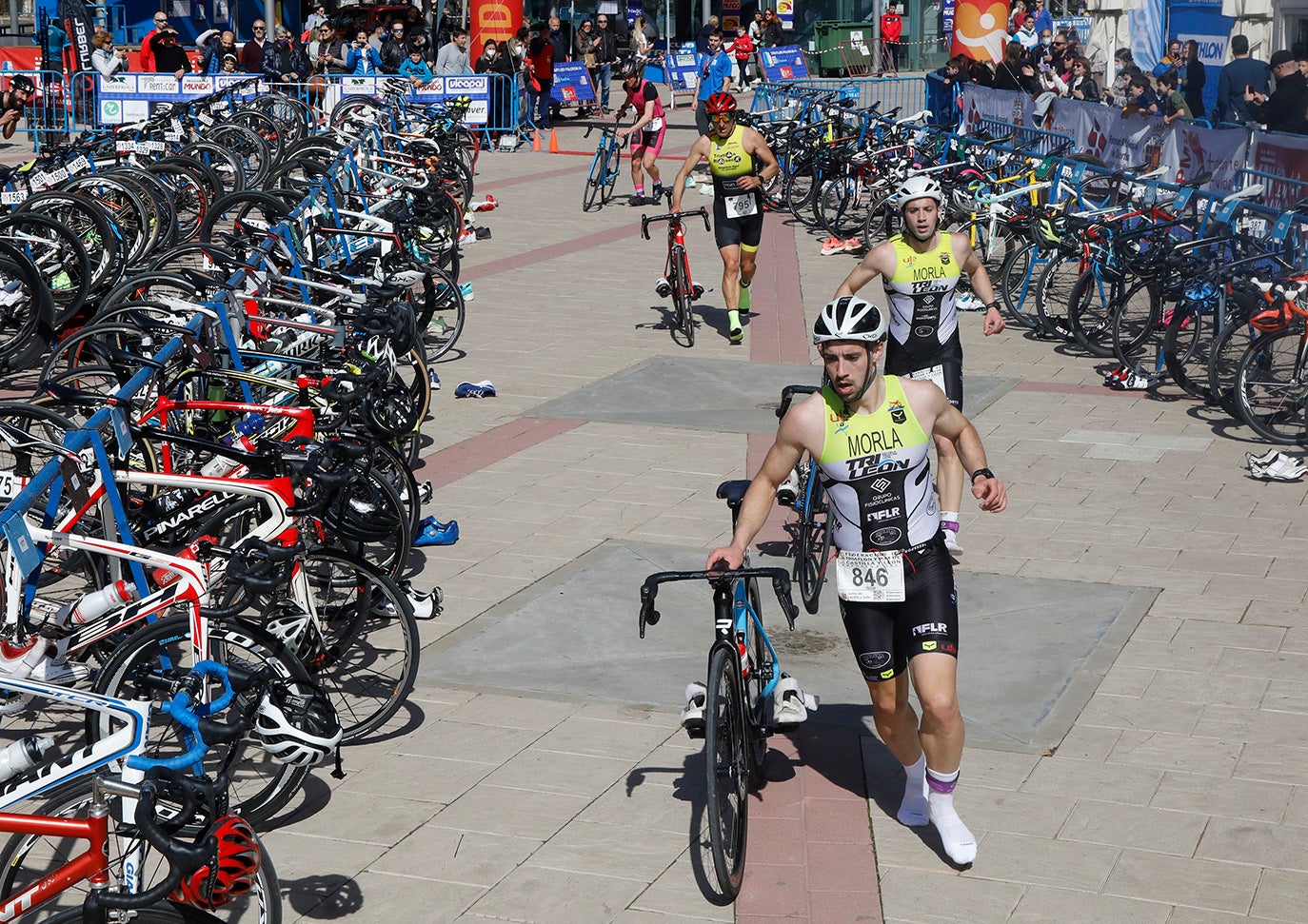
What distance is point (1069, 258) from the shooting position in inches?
501

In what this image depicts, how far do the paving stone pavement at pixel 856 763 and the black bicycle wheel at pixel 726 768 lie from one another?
0.46 ft

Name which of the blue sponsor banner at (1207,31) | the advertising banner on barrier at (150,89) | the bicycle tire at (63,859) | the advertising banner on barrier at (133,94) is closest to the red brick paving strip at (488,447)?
the bicycle tire at (63,859)

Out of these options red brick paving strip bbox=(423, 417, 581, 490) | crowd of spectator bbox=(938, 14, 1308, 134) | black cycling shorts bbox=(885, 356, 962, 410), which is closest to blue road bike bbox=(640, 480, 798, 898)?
black cycling shorts bbox=(885, 356, 962, 410)

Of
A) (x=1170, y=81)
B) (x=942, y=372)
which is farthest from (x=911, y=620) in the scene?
(x=1170, y=81)

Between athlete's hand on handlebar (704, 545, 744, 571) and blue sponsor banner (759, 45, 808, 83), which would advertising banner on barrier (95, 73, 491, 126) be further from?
athlete's hand on handlebar (704, 545, 744, 571)

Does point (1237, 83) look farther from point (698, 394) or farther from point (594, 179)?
point (698, 394)

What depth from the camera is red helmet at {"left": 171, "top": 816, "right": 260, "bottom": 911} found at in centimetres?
351

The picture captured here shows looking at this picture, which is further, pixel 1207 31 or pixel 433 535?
pixel 1207 31

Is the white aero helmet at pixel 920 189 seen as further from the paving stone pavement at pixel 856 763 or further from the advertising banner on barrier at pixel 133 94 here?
the advertising banner on barrier at pixel 133 94

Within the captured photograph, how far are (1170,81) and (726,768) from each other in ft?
52.3

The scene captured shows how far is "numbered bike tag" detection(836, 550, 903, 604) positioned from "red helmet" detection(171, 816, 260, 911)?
2081 millimetres

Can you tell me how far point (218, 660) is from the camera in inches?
186

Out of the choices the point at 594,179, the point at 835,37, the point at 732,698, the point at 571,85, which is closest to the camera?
the point at 732,698

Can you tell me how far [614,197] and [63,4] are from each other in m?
11.2
